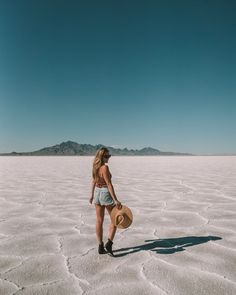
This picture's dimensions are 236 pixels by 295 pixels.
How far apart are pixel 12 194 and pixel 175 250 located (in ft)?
18.1

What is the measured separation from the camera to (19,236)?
15.3 feet

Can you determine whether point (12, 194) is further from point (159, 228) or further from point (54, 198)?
point (159, 228)

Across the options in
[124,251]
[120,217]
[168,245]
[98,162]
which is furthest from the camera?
[168,245]

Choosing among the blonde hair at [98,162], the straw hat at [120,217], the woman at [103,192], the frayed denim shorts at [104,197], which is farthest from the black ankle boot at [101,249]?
the blonde hair at [98,162]

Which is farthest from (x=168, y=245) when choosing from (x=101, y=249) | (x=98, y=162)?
(x=98, y=162)

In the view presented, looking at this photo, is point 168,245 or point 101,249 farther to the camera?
point 168,245

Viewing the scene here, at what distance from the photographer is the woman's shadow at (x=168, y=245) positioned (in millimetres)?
4004

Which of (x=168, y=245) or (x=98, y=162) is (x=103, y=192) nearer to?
(x=98, y=162)

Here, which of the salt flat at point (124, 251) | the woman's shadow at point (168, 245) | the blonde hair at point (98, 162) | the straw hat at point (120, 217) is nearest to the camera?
the salt flat at point (124, 251)

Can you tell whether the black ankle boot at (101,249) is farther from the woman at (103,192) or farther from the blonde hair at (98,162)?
the blonde hair at (98,162)

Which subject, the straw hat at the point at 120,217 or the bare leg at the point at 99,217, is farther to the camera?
the bare leg at the point at 99,217

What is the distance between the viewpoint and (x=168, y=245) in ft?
13.9

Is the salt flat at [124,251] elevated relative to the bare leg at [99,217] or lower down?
lower down

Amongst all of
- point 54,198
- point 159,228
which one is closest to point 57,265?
point 159,228
